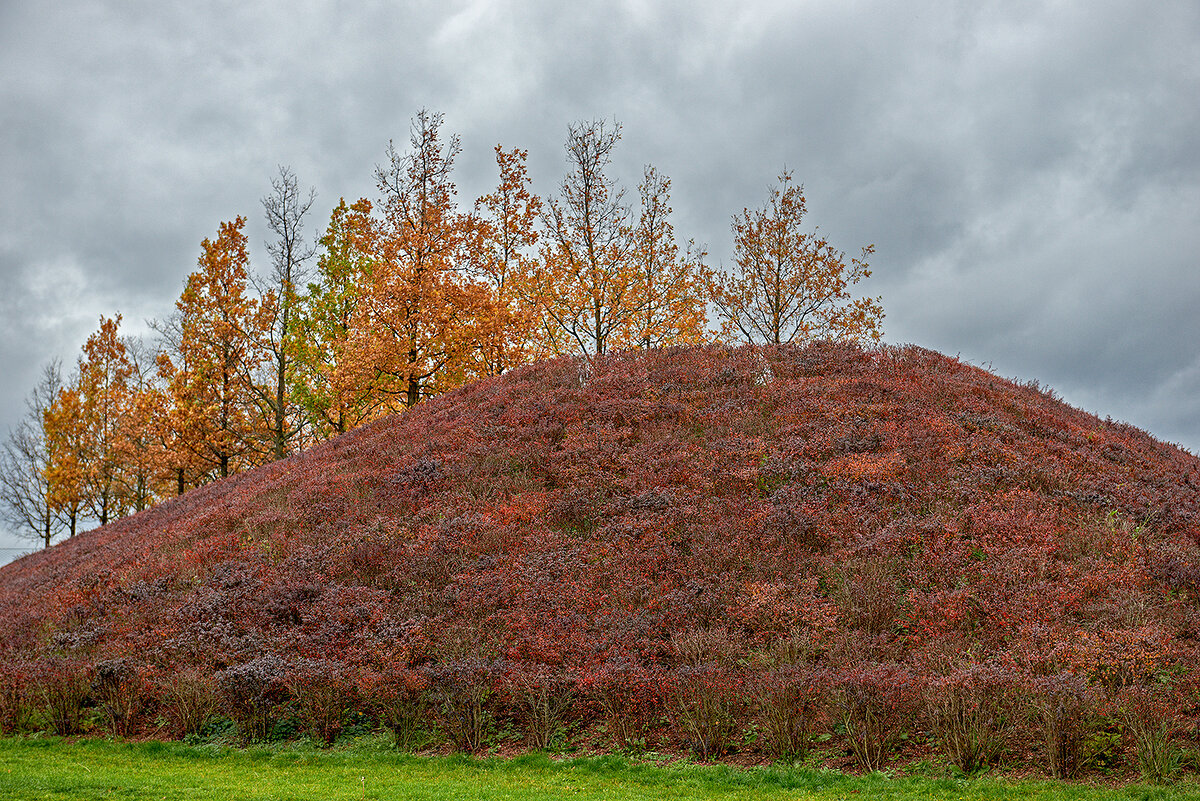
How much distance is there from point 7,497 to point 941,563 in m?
44.9

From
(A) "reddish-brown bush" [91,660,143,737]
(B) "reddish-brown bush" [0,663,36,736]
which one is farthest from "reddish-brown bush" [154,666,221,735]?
(B) "reddish-brown bush" [0,663,36,736]

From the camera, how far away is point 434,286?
24.0 metres

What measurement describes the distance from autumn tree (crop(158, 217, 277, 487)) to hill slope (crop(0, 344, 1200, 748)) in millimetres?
9721

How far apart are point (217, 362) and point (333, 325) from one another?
445 cm

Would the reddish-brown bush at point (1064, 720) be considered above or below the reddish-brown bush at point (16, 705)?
below

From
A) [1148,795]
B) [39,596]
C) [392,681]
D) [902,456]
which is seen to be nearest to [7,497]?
[39,596]

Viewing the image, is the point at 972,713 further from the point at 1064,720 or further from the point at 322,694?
the point at 322,694

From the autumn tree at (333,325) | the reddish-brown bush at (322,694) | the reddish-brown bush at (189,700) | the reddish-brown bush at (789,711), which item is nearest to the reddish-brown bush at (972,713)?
the reddish-brown bush at (789,711)

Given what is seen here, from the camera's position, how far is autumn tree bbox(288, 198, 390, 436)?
26.2 m

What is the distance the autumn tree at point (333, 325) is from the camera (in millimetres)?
26250

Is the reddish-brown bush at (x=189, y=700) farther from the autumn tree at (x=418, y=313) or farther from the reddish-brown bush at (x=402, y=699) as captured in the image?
the autumn tree at (x=418, y=313)

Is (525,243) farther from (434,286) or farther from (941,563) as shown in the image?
(941,563)

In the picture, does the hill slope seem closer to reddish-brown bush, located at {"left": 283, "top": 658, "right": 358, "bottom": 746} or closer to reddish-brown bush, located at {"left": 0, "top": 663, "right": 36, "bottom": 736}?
reddish-brown bush, located at {"left": 283, "top": 658, "right": 358, "bottom": 746}

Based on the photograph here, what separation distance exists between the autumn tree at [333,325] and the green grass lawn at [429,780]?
1670cm
